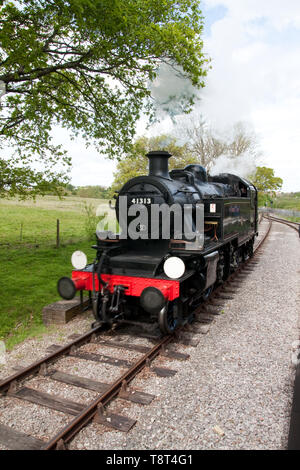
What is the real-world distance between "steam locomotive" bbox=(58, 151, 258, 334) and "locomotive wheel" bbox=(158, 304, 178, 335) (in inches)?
0.6

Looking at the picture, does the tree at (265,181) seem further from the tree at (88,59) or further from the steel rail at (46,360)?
the steel rail at (46,360)

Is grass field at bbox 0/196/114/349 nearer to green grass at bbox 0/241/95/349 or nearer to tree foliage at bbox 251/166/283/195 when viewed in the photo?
green grass at bbox 0/241/95/349

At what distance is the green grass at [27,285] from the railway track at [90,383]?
3.34 ft

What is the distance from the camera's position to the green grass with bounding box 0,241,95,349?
5625 millimetres

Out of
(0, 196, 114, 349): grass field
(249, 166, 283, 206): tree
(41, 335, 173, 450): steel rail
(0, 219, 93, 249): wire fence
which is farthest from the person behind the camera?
(249, 166, 283, 206): tree

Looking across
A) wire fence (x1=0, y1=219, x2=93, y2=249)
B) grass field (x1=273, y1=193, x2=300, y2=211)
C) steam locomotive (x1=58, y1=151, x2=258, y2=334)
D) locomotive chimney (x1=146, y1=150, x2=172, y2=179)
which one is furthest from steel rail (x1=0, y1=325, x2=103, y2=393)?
grass field (x1=273, y1=193, x2=300, y2=211)

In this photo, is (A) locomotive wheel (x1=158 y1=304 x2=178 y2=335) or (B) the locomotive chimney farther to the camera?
(B) the locomotive chimney

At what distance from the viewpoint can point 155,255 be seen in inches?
231

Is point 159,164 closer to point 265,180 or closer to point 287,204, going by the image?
point 265,180

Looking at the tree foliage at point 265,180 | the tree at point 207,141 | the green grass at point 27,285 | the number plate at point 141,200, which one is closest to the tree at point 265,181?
the tree foliage at point 265,180

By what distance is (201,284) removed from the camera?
227 inches
